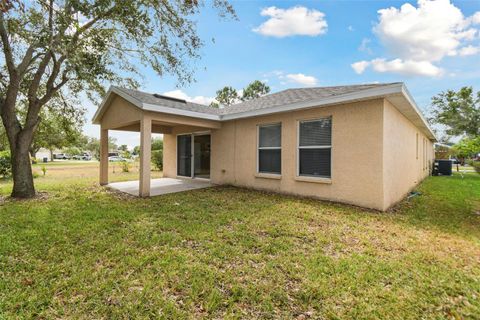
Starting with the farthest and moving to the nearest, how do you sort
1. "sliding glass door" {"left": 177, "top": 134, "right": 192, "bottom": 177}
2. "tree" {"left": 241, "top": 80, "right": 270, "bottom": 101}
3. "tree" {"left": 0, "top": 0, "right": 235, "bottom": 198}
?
"tree" {"left": 241, "top": 80, "right": 270, "bottom": 101} → "sliding glass door" {"left": 177, "top": 134, "right": 192, "bottom": 177} → "tree" {"left": 0, "top": 0, "right": 235, "bottom": 198}

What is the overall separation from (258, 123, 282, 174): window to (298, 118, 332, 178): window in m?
0.81

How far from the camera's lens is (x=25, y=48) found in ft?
24.6

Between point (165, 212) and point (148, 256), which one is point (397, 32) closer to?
Answer: point (165, 212)

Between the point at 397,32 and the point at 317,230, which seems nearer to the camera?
the point at 317,230

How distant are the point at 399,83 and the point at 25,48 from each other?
11054mm

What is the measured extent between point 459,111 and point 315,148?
29.2m

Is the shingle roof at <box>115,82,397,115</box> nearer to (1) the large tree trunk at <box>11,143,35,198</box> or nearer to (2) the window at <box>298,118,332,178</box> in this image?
(2) the window at <box>298,118,332,178</box>

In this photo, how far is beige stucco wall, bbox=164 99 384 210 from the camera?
571 cm

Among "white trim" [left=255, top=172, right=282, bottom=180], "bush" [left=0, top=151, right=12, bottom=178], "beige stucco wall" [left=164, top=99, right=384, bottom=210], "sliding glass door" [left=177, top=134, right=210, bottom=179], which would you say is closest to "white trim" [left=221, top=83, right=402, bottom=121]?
"beige stucco wall" [left=164, top=99, right=384, bottom=210]

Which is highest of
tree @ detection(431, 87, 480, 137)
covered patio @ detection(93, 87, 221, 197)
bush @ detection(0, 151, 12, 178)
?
tree @ detection(431, 87, 480, 137)

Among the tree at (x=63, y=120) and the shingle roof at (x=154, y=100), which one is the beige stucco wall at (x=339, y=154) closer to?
the shingle roof at (x=154, y=100)

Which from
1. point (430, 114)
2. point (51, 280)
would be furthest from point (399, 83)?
point (430, 114)

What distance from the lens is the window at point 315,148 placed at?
259 inches

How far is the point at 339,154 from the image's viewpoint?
20.6 feet
